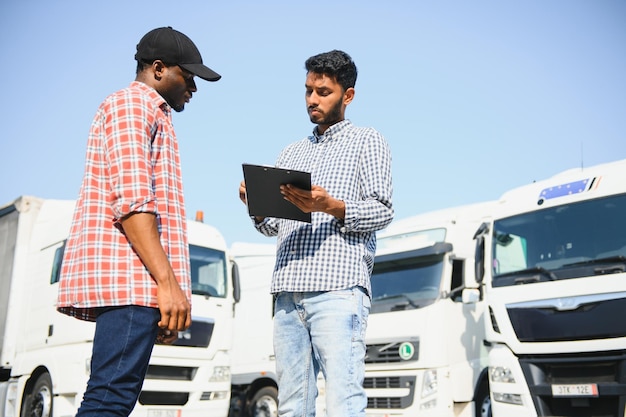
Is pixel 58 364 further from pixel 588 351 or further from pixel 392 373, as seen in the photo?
pixel 588 351

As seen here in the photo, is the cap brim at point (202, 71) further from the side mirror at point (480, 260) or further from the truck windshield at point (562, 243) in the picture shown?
the side mirror at point (480, 260)

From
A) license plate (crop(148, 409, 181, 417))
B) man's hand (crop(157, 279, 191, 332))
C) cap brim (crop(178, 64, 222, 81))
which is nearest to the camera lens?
man's hand (crop(157, 279, 191, 332))

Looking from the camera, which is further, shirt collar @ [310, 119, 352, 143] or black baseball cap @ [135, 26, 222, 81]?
shirt collar @ [310, 119, 352, 143]

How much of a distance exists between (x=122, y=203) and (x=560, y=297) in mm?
5066

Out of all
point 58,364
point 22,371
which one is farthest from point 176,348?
point 22,371

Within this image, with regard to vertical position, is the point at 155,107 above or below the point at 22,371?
above

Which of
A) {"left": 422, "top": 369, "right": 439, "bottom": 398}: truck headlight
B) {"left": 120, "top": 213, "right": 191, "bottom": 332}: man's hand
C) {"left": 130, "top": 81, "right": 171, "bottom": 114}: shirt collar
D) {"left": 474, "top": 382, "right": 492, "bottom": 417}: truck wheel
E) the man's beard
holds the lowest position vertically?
{"left": 474, "top": 382, "right": 492, "bottom": 417}: truck wheel

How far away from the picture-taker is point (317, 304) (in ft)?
9.41

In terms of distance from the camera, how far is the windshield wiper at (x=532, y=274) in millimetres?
6589

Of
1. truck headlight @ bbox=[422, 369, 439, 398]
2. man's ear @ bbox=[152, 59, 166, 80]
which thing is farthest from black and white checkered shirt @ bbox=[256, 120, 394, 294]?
truck headlight @ bbox=[422, 369, 439, 398]

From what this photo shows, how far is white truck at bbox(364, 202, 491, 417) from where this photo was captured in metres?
7.94

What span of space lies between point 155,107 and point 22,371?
313 inches

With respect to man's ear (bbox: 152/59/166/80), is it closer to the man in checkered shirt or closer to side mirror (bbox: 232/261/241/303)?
the man in checkered shirt

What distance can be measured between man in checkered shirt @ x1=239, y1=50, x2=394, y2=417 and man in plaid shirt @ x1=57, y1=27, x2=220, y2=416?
53 cm
